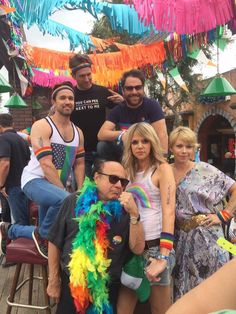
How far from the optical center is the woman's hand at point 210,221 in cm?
265

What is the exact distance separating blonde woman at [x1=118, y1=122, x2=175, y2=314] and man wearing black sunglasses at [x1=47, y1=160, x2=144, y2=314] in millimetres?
128

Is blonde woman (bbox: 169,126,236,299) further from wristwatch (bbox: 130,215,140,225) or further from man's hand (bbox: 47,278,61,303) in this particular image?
man's hand (bbox: 47,278,61,303)

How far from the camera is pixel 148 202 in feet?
7.92

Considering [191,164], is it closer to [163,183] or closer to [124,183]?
[163,183]

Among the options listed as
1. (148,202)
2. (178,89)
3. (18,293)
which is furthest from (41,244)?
(178,89)

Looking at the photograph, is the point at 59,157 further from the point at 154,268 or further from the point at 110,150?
the point at 154,268

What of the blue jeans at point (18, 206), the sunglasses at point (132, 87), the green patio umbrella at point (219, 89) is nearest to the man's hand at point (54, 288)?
the sunglasses at point (132, 87)

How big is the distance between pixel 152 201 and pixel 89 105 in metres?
1.43

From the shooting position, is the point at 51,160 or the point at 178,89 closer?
the point at 51,160

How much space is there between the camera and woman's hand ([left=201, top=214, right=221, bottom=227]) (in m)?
2.65

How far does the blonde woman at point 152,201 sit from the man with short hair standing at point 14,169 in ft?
7.04

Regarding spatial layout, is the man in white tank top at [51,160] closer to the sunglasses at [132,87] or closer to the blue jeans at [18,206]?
the sunglasses at [132,87]

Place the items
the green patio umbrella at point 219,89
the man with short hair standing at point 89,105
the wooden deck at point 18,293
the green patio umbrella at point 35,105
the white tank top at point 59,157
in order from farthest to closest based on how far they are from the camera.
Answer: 1. the green patio umbrella at point 35,105
2. the green patio umbrella at point 219,89
3. the wooden deck at point 18,293
4. the man with short hair standing at point 89,105
5. the white tank top at point 59,157

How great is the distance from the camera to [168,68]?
21.9ft
